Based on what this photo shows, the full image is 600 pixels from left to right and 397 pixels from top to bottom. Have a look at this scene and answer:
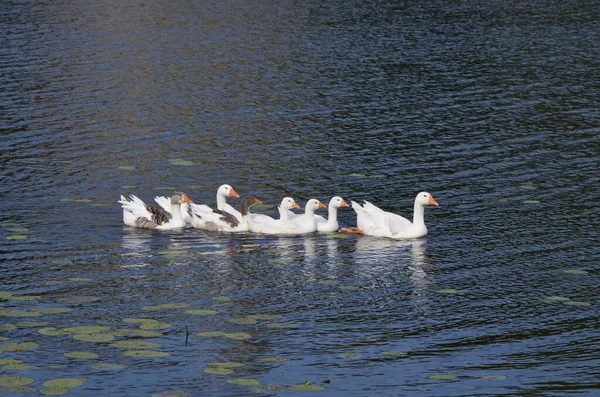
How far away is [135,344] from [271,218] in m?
8.83

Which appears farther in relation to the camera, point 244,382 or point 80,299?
point 80,299

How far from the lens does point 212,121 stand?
39.5m

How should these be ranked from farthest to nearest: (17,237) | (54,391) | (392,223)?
(392,223)
(17,237)
(54,391)

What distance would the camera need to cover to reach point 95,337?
64.3ft

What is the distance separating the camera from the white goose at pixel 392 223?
2672 cm

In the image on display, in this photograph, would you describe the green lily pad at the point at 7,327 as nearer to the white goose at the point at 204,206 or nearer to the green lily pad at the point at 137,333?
the green lily pad at the point at 137,333

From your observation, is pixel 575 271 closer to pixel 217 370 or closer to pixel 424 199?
pixel 424 199

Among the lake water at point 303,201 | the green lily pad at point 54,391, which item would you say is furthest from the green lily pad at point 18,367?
the green lily pad at point 54,391

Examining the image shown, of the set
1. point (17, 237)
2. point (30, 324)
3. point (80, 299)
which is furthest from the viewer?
point (17, 237)

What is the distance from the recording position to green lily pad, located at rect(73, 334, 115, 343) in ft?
63.8

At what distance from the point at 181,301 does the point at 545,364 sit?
6.74 metres

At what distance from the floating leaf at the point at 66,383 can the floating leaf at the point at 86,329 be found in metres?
2.20

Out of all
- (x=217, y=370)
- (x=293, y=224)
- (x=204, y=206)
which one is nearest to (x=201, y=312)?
(x=217, y=370)

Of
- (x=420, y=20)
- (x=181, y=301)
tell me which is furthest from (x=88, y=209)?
(x=420, y=20)
